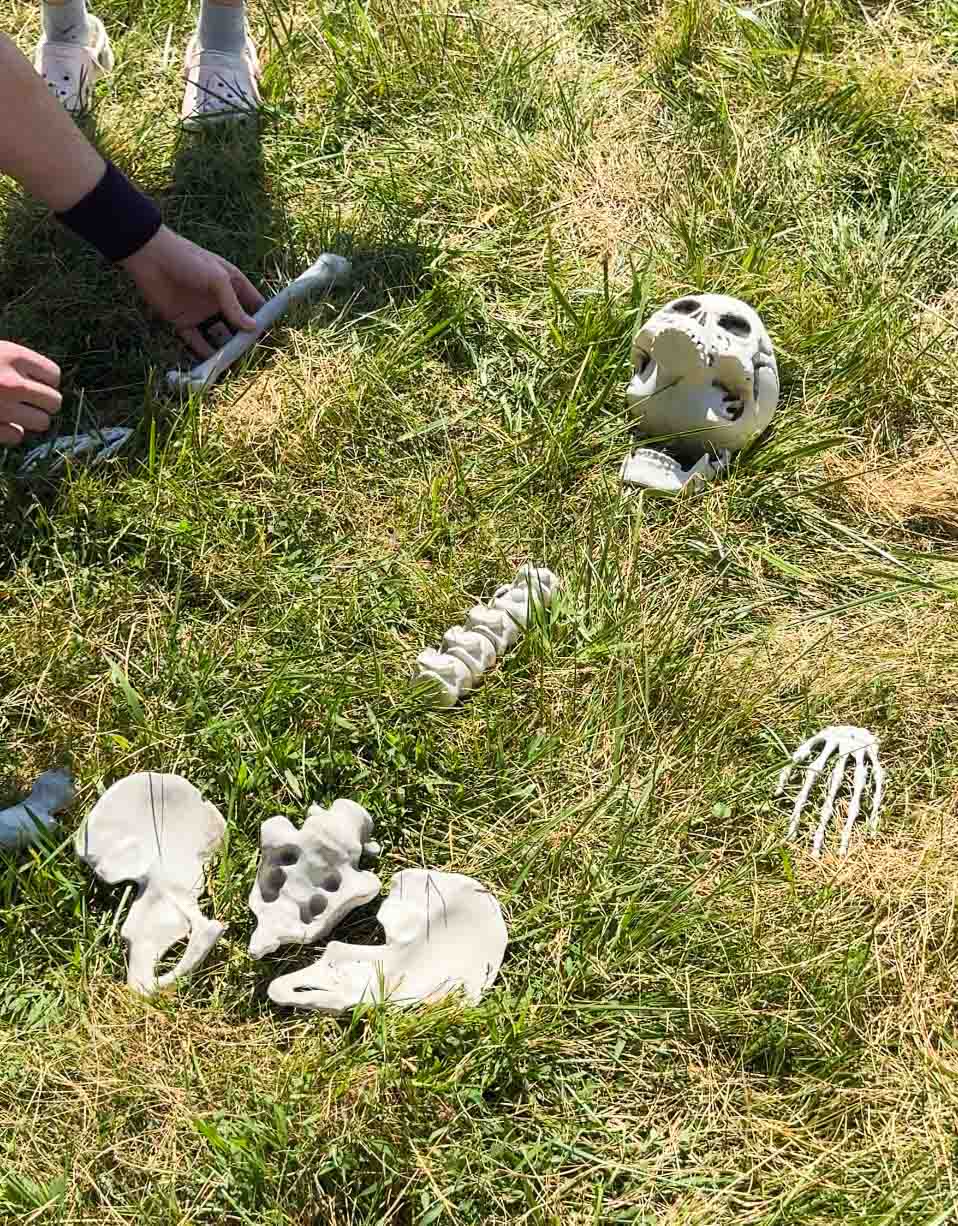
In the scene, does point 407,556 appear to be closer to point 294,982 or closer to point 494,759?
point 494,759

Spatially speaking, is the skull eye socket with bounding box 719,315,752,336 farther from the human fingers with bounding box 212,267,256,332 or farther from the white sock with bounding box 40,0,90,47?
the white sock with bounding box 40,0,90,47

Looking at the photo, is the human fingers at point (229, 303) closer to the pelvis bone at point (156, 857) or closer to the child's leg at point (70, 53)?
the child's leg at point (70, 53)

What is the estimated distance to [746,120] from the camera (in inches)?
141

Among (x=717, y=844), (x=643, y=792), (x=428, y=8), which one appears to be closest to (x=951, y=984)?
(x=717, y=844)

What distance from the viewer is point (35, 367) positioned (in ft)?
8.80

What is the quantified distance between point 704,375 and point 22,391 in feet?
4.68

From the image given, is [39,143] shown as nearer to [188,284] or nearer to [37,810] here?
[188,284]

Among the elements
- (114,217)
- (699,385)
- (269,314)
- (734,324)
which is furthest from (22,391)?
(734,324)

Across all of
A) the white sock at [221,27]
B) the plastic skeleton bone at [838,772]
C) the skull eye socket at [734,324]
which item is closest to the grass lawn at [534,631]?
the plastic skeleton bone at [838,772]

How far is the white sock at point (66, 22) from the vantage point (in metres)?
3.57

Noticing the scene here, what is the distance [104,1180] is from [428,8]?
3134 mm

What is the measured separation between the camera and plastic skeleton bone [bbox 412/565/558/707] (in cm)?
259

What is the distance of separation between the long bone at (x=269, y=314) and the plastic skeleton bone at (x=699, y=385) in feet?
2.56

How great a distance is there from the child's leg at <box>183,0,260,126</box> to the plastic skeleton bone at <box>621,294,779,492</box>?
1.36 meters
